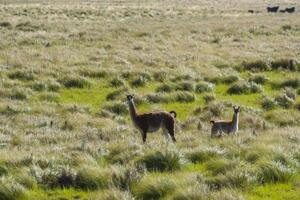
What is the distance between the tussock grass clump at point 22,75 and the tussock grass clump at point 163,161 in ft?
39.8

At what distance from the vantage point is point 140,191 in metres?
8.82

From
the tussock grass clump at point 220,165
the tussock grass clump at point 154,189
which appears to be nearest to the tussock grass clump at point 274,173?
the tussock grass clump at point 220,165

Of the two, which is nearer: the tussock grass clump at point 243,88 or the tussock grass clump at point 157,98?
the tussock grass clump at point 157,98

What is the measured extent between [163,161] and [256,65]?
1578cm

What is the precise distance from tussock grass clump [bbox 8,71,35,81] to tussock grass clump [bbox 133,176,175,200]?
13.5 metres

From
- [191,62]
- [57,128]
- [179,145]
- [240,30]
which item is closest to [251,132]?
[179,145]

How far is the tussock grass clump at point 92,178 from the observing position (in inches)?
363

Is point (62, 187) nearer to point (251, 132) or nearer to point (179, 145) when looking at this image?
point (179, 145)

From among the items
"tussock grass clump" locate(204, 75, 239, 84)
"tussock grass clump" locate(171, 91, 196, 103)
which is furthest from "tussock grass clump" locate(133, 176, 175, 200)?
"tussock grass clump" locate(204, 75, 239, 84)

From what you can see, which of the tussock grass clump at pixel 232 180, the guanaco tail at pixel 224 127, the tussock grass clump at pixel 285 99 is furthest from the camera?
the tussock grass clump at pixel 285 99

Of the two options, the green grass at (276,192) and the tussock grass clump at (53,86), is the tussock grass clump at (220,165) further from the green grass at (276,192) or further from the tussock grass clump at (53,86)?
the tussock grass clump at (53,86)

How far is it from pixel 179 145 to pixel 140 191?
3.35m

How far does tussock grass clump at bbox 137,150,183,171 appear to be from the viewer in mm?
10156

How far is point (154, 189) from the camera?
8789 mm
